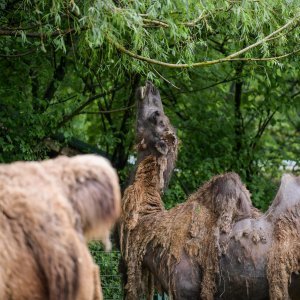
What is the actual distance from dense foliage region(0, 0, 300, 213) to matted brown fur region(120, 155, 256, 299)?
1224 millimetres

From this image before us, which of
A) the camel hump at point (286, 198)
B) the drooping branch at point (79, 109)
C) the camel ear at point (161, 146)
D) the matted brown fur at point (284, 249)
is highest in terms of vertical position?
the drooping branch at point (79, 109)

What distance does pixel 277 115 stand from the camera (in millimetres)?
12023

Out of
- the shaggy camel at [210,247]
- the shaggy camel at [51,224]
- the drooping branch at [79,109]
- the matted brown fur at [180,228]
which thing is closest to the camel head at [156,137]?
the matted brown fur at [180,228]

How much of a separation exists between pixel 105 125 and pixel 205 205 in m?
4.84

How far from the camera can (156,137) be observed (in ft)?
22.2

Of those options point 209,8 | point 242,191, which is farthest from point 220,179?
point 209,8

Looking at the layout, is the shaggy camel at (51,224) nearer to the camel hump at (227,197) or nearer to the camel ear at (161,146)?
the camel hump at (227,197)

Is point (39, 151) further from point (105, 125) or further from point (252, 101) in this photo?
point (252, 101)

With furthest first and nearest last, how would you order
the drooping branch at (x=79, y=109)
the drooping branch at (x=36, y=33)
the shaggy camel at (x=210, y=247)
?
the drooping branch at (x=79, y=109)
the drooping branch at (x=36, y=33)
the shaggy camel at (x=210, y=247)

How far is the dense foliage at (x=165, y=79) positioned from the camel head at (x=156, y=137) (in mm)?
454

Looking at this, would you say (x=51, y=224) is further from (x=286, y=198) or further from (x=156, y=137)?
(x=156, y=137)

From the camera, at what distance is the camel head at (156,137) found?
674cm

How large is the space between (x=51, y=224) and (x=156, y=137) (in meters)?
3.52

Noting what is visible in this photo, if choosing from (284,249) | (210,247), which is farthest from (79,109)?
(284,249)
